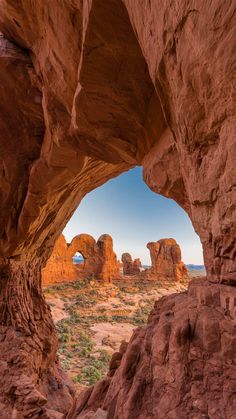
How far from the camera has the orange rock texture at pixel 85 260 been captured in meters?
30.3

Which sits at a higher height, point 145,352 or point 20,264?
point 20,264

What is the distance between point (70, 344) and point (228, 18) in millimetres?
16636

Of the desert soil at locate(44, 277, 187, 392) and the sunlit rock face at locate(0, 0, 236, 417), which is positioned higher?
the sunlit rock face at locate(0, 0, 236, 417)

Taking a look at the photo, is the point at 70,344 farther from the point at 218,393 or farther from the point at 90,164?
the point at 218,393

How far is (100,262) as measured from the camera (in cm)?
3362

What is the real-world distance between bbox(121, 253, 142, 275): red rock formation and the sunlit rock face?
34554mm

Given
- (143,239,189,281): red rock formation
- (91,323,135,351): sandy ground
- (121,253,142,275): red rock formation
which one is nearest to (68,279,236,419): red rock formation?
(91,323,135,351): sandy ground

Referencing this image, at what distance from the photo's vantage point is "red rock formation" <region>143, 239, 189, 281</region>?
124 ft

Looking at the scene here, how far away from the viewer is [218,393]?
5.47 feet

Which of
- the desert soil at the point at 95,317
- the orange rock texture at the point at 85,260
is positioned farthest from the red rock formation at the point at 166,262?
the orange rock texture at the point at 85,260

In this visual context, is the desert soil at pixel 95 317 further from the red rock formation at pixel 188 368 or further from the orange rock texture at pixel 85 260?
the red rock formation at pixel 188 368

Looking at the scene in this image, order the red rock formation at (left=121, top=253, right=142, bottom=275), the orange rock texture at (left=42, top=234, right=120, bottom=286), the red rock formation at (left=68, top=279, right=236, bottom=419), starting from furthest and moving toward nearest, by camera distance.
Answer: the red rock formation at (left=121, top=253, right=142, bottom=275), the orange rock texture at (left=42, top=234, right=120, bottom=286), the red rock formation at (left=68, top=279, right=236, bottom=419)

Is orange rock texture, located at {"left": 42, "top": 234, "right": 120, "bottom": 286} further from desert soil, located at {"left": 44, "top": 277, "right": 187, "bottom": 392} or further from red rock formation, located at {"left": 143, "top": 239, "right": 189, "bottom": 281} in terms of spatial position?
red rock formation, located at {"left": 143, "top": 239, "right": 189, "bottom": 281}

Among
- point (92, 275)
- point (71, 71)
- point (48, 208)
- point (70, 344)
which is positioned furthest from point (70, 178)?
point (92, 275)
